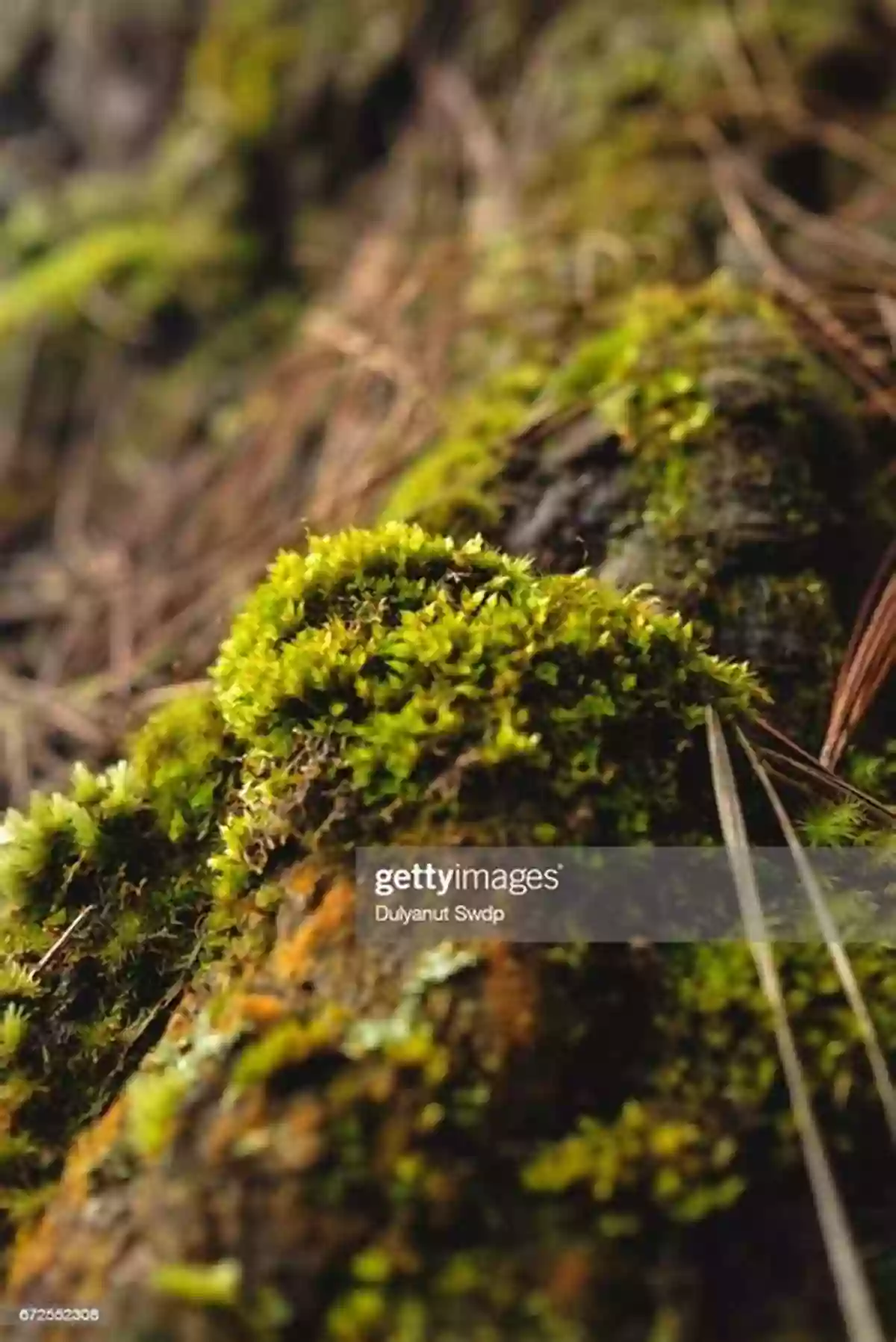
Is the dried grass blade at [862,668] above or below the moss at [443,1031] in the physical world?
above

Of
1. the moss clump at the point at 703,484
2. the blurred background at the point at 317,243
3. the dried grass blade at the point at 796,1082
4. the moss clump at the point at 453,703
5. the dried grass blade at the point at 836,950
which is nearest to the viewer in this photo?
the dried grass blade at the point at 796,1082

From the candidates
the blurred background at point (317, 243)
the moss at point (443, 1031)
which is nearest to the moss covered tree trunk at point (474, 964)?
the moss at point (443, 1031)

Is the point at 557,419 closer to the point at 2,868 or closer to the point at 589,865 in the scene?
the point at 589,865

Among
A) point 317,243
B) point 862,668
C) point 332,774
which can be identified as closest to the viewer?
point 332,774

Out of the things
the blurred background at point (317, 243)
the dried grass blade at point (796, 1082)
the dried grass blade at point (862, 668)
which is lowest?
the dried grass blade at point (796, 1082)

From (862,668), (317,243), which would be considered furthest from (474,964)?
(317,243)

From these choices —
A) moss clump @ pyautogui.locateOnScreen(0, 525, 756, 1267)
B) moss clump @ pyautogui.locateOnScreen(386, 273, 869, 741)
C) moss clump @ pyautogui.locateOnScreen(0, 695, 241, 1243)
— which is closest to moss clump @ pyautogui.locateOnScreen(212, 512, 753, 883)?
moss clump @ pyautogui.locateOnScreen(0, 525, 756, 1267)

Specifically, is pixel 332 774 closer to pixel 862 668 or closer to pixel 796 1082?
pixel 796 1082

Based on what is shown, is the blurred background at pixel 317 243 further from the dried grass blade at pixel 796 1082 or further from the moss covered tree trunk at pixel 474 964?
the dried grass blade at pixel 796 1082
